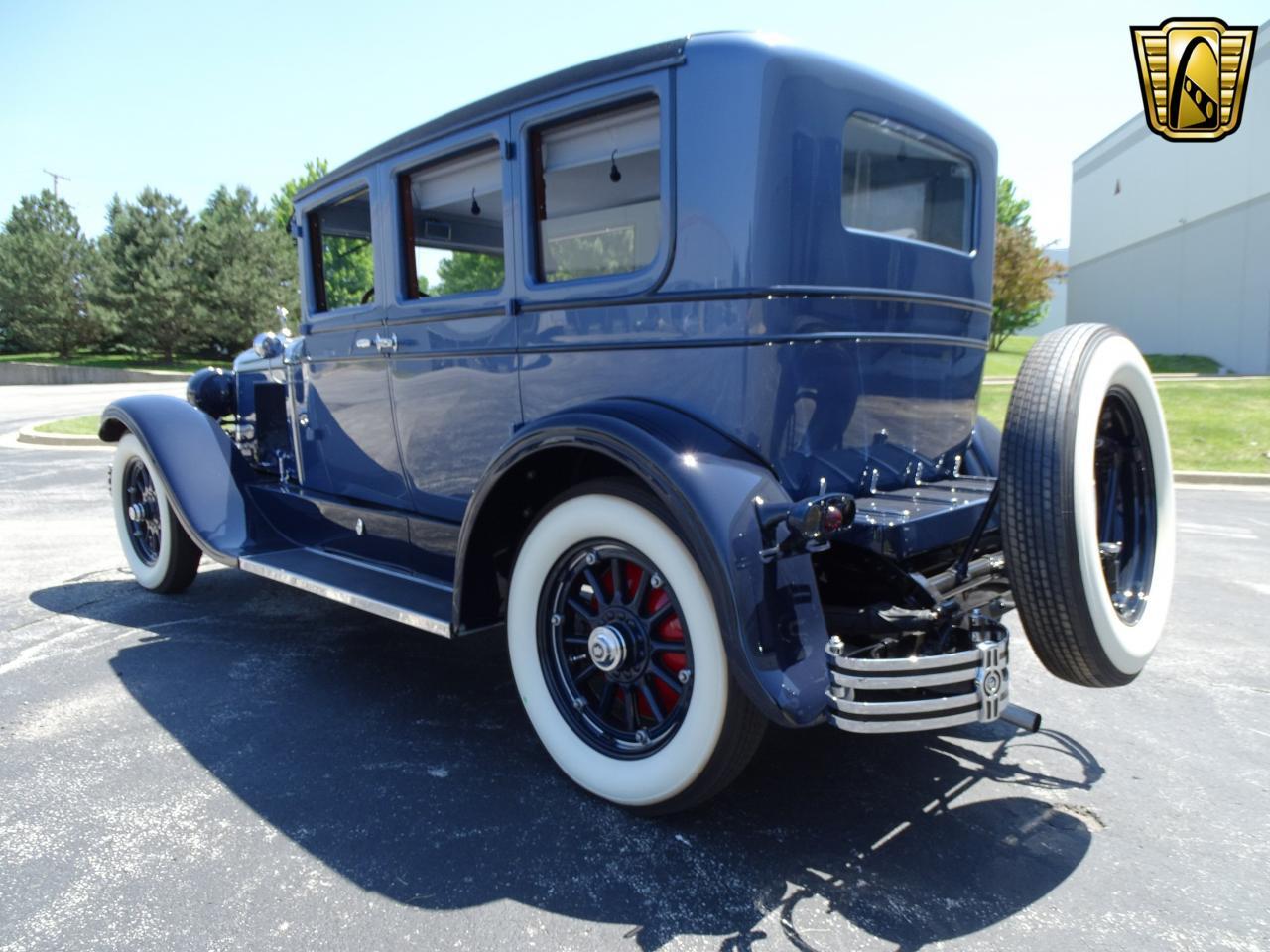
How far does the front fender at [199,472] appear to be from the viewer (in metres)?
4.10

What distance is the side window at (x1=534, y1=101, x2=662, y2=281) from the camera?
2652 mm

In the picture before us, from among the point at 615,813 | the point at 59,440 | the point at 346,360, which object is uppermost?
the point at 346,360

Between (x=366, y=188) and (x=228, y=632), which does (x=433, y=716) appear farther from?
(x=366, y=188)

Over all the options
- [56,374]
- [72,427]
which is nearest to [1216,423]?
→ [72,427]

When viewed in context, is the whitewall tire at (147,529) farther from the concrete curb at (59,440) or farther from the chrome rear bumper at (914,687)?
the concrete curb at (59,440)

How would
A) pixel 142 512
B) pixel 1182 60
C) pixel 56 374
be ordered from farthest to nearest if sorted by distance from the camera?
pixel 56 374, pixel 1182 60, pixel 142 512

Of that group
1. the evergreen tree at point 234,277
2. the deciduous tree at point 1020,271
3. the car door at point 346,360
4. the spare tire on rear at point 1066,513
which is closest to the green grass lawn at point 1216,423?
the spare tire on rear at point 1066,513

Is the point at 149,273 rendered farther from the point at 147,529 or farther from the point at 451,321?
the point at 451,321

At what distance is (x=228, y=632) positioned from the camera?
423 cm

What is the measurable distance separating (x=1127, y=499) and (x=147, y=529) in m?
4.92

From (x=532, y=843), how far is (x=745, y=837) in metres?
0.59

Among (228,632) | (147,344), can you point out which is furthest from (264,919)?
(147,344)

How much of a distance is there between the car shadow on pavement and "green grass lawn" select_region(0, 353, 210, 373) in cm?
3606

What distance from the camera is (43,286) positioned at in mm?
36969
